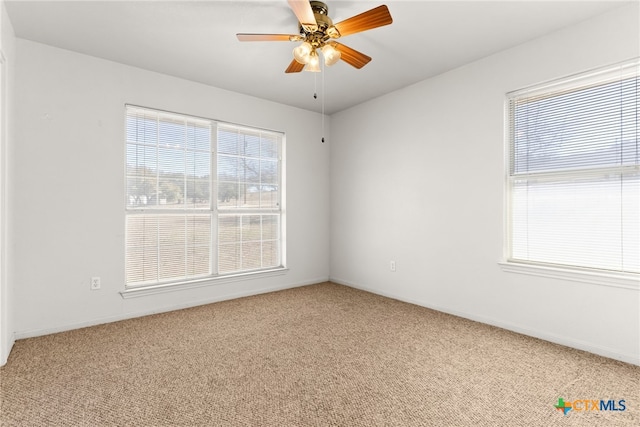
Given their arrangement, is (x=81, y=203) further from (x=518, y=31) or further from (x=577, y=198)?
(x=577, y=198)

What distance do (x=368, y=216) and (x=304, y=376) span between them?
269cm

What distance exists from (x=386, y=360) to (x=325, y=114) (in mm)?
3803

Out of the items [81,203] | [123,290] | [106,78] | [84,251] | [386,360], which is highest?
[106,78]

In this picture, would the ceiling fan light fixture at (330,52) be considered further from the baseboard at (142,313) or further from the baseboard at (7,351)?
the baseboard at (7,351)

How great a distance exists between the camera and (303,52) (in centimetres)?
227

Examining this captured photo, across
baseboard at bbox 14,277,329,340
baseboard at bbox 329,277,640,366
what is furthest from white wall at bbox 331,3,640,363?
baseboard at bbox 14,277,329,340

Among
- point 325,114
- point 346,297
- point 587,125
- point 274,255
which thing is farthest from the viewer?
point 325,114

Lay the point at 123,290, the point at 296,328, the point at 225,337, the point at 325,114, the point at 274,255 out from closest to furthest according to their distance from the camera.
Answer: the point at 225,337 → the point at 296,328 → the point at 123,290 → the point at 274,255 → the point at 325,114

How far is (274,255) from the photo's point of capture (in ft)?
15.4

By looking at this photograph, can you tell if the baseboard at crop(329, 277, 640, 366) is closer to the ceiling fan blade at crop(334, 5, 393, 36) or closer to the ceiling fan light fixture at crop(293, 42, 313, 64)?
the ceiling fan blade at crop(334, 5, 393, 36)

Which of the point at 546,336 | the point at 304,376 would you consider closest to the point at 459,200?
the point at 546,336

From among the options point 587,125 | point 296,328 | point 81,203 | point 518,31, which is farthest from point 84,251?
point 587,125

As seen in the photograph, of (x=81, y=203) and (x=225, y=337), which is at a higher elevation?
(x=81, y=203)

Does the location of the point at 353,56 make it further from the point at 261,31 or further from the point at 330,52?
the point at 261,31
